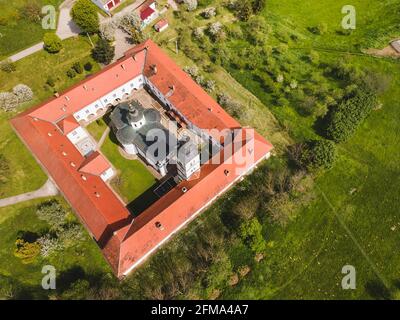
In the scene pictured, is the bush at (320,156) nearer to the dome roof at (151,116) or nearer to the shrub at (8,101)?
the dome roof at (151,116)

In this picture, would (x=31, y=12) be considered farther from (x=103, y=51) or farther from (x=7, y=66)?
(x=103, y=51)

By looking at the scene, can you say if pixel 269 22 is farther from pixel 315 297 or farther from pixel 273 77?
pixel 315 297

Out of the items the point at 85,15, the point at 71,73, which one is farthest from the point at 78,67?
the point at 85,15

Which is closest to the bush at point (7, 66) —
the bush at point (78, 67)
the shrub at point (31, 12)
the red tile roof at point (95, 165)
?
the shrub at point (31, 12)

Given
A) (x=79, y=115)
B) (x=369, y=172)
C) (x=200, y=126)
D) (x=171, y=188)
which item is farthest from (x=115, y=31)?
(x=369, y=172)

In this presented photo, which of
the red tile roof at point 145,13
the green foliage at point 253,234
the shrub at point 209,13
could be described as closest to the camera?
the green foliage at point 253,234

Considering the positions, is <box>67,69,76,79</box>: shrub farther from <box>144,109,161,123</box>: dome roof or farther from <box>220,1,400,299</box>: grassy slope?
<box>220,1,400,299</box>: grassy slope
